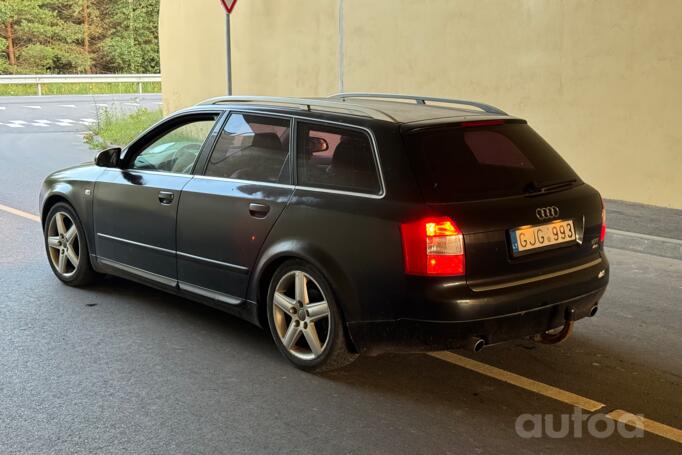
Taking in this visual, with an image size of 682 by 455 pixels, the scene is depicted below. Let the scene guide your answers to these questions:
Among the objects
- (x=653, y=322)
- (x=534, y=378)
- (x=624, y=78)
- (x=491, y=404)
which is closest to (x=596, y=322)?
(x=653, y=322)

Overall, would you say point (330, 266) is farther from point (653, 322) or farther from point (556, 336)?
point (653, 322)

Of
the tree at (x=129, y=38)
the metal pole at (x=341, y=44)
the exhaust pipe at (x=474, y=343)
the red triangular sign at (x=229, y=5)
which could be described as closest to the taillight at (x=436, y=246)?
the exhaust pipe at (x=474, y=343)

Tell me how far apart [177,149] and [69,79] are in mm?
34857

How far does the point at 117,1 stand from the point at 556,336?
170 feet

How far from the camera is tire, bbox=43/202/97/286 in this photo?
6.62 m

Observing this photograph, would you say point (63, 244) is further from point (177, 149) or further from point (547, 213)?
point (547, 213)

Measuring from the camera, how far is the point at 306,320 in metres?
4.85

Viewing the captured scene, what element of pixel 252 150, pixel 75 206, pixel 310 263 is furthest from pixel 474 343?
pixel 75 206

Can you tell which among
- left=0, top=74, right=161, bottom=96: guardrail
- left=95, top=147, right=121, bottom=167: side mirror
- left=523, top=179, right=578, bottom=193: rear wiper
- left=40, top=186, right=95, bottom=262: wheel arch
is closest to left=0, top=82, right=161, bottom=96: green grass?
left=0, top=74, right=161, bottom=96: guardrail

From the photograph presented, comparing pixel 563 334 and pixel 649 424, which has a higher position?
pixel 563 334

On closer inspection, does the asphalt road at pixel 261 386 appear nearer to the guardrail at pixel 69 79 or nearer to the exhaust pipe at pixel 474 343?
the exhaust pipe at pixel 474 343

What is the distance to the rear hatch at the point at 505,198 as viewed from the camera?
171 inches

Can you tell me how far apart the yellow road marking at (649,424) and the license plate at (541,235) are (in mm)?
947

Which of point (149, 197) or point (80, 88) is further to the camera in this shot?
point (80, 88)
